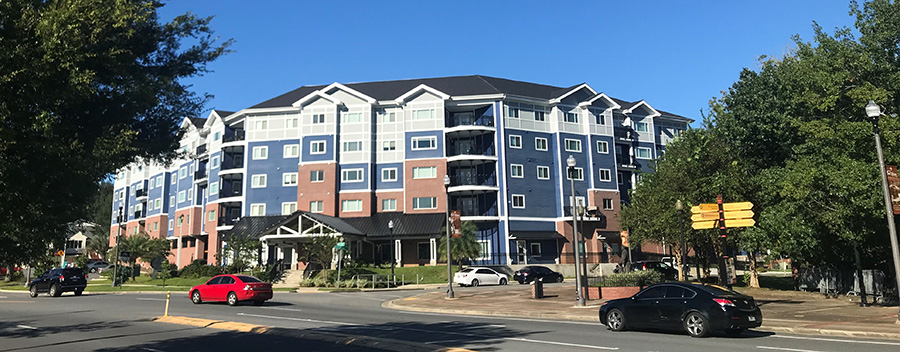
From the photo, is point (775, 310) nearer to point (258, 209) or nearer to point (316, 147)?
point (316, 147)

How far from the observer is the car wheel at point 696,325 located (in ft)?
47.8

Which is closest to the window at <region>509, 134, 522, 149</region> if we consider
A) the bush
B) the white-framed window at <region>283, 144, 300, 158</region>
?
the white-framed window at <region>283, 144, 300, 158</region>

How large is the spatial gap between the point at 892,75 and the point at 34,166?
28179 millimetres

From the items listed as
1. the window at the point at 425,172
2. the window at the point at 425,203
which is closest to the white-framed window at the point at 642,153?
the window at the point at 425,172

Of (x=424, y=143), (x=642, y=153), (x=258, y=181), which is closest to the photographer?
(x=424, y=143)

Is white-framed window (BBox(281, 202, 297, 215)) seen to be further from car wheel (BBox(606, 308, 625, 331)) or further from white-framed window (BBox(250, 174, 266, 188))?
car wheel (BBox(606, 308, 625, 331))

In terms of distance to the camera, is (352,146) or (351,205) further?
(352,146)

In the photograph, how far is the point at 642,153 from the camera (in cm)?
6625

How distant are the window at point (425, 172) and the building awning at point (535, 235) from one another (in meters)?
9.16

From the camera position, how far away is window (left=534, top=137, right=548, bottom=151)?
6072 cm

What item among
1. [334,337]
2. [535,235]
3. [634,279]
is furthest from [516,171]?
[334,337]

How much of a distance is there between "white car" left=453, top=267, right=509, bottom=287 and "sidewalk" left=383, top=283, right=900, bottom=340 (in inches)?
424

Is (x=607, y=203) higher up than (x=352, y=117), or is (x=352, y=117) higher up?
(x=352, y=117)

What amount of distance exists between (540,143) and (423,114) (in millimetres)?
11650
